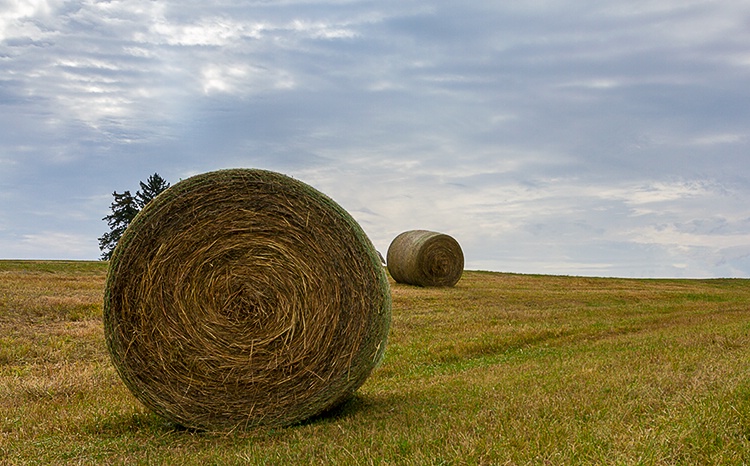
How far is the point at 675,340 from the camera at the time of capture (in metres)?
12.1

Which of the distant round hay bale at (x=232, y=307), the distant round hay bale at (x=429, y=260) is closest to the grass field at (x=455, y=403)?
the distant round hay bale at (x=232, y=307)

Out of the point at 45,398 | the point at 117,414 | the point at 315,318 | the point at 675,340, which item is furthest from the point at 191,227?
the point at 675,340

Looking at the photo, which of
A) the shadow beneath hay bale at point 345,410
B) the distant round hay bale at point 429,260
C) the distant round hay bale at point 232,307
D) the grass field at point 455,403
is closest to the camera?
the grass field at point 455,403

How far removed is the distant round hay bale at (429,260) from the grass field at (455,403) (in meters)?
11.0

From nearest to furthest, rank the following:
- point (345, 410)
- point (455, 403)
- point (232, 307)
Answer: point (232, 307)
point (455, 403)
point (345, 410)

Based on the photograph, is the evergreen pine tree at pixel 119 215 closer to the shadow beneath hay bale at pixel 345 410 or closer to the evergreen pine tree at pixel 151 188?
the evergreen pine tree at pixel 151 188

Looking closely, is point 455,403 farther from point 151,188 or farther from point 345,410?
point 151,188

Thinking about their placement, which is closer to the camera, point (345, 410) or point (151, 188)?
point (345, 410)

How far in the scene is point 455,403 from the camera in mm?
6941

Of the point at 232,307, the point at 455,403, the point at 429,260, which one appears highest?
the point at 429,260

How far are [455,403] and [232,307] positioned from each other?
8.37ft

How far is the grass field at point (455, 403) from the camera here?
4.87 meters

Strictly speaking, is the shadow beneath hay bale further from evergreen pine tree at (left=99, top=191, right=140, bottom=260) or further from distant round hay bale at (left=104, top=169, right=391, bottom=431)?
evergreen pine tree at (left=99, top=191, right=140, bottom=260)

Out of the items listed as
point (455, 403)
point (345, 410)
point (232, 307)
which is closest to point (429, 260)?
point (345, 410)
